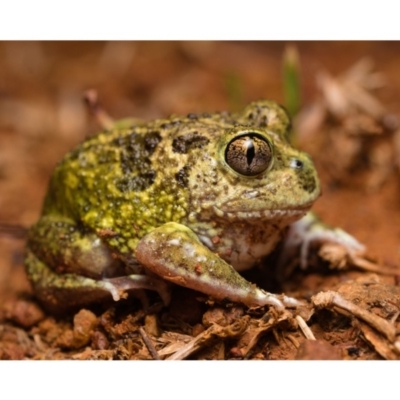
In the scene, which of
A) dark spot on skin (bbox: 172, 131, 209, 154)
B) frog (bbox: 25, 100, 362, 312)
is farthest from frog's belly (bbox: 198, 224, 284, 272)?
dark spot on skin (bbox: 172, 131, 209, 154)

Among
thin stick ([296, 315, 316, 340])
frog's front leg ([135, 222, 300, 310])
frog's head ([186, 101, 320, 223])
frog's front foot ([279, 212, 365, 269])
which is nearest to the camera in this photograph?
thin stick ([296, 315, 316, 340])

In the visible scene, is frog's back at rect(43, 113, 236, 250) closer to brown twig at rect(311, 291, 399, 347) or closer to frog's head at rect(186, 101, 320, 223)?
frog's head at rect(186, 101, 320, 223)

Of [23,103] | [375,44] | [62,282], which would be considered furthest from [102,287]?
[375,44]

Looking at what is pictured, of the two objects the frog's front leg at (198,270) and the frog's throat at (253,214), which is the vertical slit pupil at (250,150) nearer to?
the frog's throat at (253,214)

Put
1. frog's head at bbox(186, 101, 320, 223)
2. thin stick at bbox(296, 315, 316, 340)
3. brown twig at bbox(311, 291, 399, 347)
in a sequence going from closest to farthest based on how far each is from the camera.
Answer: brown twig at bbox(311, 291, 399, 347) → thin stick at bbox(296, 315, 316, 340) → frog's head at bbox(186, 101, 320, 223)

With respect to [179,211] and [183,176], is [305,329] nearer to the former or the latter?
[179,211]

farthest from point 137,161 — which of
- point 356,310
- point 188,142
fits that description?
point 356,310

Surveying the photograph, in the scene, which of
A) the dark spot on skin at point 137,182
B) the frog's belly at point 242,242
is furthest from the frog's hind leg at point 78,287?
the dark spot on skin at point 137,182
